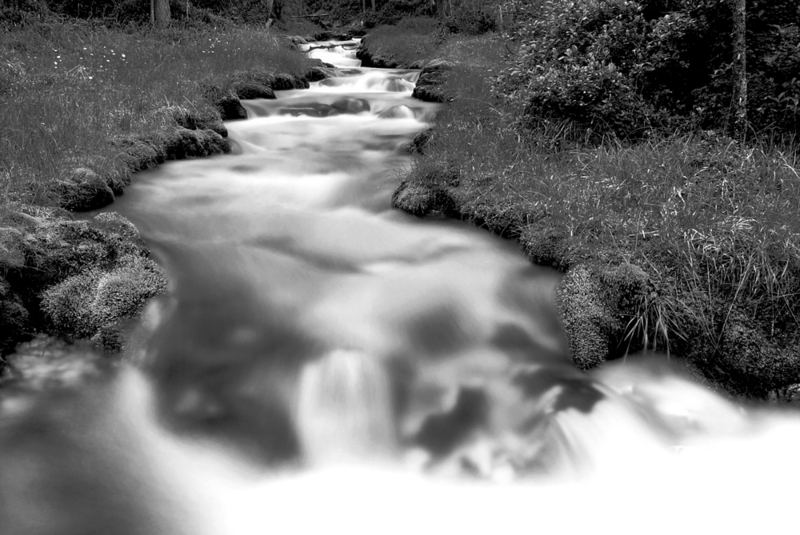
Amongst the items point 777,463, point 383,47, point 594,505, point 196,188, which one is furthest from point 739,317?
point 383,47

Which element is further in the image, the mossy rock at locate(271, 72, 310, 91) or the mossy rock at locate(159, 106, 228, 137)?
the mossy rock at locate(271, 72, 310, 91)

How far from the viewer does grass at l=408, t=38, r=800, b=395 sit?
4.17 meters

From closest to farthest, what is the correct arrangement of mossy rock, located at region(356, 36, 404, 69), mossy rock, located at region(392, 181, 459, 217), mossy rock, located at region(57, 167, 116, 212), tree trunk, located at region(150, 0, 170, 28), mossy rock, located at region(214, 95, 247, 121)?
mossy rock, located at region(57, 167, 116, 212) < mossy rock, located at region(392, 181, 459, 217) < mossy rock, located at region(214, 95, 247, 121) < tree trunk, located at region(150, 0, 170, 28) < mossy rock, located at region(356, 36, 404, 69)

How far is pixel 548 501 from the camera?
3.27m

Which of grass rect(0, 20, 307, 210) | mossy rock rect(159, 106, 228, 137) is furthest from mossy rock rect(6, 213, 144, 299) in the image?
mossy rock rect(159, 106, 228, 137)

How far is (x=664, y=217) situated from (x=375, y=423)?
2954mm

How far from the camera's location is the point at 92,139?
267 inches

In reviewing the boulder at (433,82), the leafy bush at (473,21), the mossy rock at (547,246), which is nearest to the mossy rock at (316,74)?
the boulder at (433,82)

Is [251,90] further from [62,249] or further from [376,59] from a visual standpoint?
[376,59]

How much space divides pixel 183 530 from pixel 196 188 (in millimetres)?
4552

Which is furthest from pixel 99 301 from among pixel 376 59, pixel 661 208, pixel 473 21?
pixel 473 21

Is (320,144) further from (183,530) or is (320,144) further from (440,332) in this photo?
(183,530)

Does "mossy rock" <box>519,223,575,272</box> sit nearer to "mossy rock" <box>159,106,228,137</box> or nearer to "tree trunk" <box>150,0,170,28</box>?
"mossy rock" <box>159,106,228,137</box>

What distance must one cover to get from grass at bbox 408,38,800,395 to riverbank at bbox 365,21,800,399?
0.04 feet
